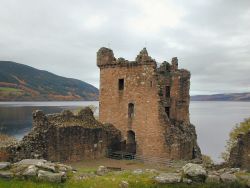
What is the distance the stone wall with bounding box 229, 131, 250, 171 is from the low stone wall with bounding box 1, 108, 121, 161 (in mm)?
10743

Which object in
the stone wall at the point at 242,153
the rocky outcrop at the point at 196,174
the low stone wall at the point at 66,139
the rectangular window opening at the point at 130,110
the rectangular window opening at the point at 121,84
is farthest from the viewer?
the rectangular window opening at the point at 121,84

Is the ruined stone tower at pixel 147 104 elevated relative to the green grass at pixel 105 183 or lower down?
elevated

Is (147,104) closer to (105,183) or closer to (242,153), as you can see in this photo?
(242,153)

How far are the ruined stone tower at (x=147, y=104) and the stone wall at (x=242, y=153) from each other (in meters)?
5.75

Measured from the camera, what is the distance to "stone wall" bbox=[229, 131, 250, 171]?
22.0 metres

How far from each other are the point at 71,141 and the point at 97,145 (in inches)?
118

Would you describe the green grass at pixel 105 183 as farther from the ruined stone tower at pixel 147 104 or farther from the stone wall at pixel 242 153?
the ruined stone tower at pixel 147 104

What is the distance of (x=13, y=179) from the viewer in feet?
46.1

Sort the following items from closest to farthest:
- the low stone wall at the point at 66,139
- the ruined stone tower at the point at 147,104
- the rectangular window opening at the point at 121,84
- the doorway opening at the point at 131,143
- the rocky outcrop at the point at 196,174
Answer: the rocky outcrop at the point at 196,174, the low stone wall at the point at 66,139, the ruined stone tower at the point at 147,104, the doorway opening at the point at 131,143, the rectangular window opening at the point at 121,84

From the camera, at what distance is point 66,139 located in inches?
1008

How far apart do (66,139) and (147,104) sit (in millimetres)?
7502

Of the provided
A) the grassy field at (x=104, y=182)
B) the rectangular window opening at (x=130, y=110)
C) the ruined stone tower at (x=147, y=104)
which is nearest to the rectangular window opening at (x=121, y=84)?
the ruined stone tower at (x=147, y=104)

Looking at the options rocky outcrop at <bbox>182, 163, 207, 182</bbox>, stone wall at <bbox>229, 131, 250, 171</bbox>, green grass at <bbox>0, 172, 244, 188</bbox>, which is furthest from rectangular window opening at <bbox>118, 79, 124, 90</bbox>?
rocky outcrop at <bbox>182, 163, 207, 182</bbox>

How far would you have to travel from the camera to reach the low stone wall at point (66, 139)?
23.0 m
